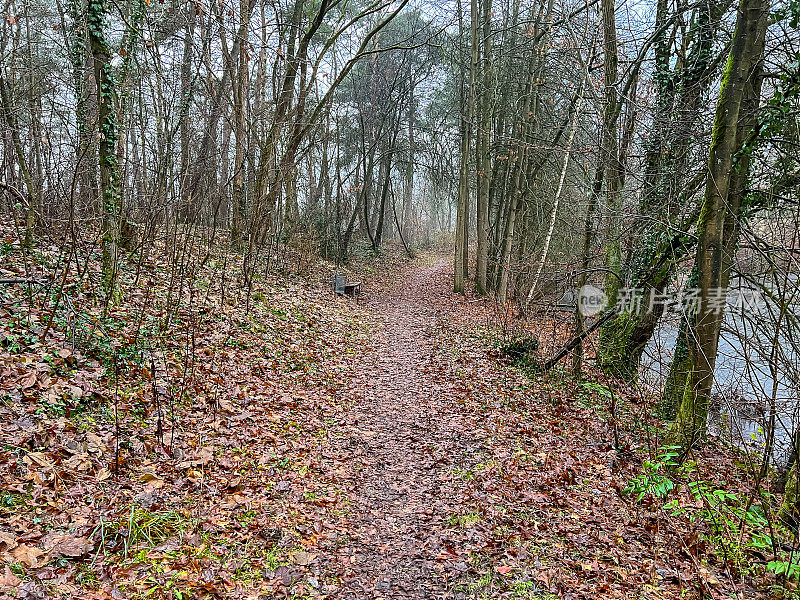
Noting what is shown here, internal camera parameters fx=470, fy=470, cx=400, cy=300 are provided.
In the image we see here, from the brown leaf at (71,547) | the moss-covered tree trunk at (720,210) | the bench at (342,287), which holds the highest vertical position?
the moss-covered tree trunk at (720,210)

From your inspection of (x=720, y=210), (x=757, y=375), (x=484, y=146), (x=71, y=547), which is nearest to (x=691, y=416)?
(x=757, y=375)

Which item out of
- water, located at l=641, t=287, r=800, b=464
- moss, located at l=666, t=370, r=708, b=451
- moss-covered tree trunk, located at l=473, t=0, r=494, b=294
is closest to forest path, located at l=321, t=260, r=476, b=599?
moss, located at l=666, t=370, r=708, b=451

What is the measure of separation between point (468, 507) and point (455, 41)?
16591mm

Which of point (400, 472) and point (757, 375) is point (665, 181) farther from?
point (400, 472)

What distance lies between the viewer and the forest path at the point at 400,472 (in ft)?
13.1

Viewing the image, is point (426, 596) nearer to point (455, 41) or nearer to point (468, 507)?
point (468, 507)

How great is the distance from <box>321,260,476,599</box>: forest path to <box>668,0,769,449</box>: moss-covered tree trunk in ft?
9.59

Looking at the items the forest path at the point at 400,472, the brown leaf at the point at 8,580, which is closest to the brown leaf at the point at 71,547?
the brown leaf at the point at 8,580

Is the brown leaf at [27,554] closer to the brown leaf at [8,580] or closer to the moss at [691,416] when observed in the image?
the brown leaf at [8,580]

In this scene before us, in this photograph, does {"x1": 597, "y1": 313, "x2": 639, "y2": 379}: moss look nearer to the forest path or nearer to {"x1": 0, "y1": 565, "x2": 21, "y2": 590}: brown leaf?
the forest path

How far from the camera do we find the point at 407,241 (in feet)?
103

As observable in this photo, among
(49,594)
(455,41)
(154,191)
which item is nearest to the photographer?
(49,594)

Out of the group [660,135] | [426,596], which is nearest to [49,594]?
[426,596]

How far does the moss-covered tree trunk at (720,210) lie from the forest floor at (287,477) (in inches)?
41.8
